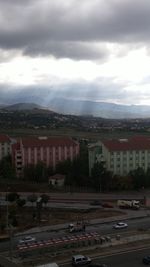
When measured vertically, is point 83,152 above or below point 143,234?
above

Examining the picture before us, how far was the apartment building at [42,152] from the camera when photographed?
59531 mm

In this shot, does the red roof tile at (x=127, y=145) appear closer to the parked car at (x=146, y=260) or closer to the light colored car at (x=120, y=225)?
the light colored car at (x=120, y=225)

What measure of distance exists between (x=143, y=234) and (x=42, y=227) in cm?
735

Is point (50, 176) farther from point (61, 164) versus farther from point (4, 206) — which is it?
point (4, 206)

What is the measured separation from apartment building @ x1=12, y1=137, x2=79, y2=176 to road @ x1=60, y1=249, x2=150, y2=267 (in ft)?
106

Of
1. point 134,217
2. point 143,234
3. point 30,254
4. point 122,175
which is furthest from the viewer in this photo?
point 122,175

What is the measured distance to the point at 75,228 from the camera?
33.2 metres

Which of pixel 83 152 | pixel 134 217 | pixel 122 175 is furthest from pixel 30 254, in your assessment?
pixel 83 152

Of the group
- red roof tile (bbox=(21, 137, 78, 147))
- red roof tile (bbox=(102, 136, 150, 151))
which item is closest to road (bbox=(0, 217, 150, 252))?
red roof tile (bbox=(102, 136, 150, 151))

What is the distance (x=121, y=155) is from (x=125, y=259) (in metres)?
30.5

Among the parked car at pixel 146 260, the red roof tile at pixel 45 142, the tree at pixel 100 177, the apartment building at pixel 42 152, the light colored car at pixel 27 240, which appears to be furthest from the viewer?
the red roof tile at pixel 45 142

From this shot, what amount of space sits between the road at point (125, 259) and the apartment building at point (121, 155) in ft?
91.9

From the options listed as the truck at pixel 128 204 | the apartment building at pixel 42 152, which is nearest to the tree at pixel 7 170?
the apartment building at pixel 42 152

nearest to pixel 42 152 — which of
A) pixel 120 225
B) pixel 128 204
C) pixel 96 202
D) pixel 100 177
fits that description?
pixel 100 177
